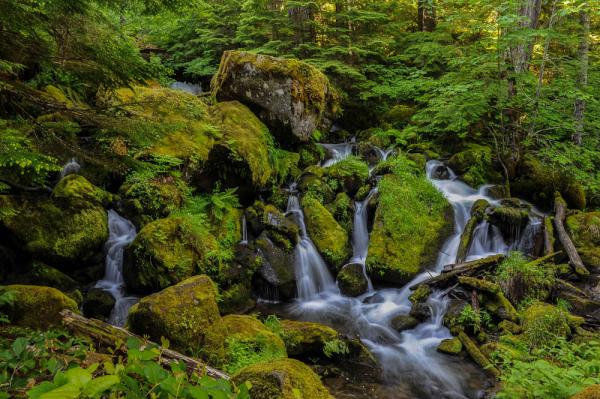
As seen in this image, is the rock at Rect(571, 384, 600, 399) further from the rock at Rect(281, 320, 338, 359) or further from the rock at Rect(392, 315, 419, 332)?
the rock at Rect(392, 315, 419, 332)

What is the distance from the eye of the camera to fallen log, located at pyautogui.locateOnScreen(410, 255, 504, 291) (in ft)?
25.6

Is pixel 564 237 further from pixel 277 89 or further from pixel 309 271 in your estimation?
pixel 277 89

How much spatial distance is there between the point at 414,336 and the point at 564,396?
13.7 ft

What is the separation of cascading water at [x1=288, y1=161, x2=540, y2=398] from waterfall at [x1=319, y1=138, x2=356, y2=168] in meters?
2.30

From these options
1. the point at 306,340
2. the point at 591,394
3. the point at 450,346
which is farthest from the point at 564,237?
the point at 591,394

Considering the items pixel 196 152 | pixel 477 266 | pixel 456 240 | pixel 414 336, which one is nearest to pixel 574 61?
pixel 456 240

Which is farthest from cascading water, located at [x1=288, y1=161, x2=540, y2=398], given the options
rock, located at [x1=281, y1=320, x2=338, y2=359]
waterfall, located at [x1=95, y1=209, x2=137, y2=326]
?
waterfall, located at [x1=95, y1=209, x2=137, y2=326]

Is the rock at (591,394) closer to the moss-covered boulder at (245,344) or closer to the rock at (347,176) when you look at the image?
the moss-covered boulder at (245,344)

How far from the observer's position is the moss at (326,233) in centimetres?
875

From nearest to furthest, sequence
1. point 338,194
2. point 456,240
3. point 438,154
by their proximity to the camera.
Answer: point 456,240 → point 338,194 → point 438,154

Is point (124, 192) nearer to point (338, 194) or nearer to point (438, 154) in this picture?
point (338, 194)

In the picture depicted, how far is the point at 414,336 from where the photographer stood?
271 inches

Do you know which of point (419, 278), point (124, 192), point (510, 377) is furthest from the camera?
point (419, 278)

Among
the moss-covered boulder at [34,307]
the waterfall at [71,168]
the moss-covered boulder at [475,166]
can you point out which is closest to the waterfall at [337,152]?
the moss-covered boulder at [475,166]
